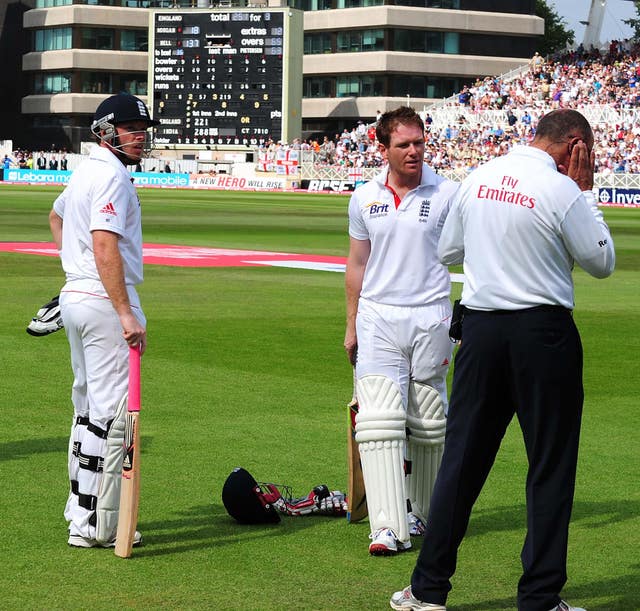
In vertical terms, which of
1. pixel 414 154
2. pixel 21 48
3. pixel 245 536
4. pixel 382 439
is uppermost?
pixel 21 48

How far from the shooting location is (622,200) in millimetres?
56625

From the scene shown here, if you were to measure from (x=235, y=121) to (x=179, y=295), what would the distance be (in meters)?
56.7

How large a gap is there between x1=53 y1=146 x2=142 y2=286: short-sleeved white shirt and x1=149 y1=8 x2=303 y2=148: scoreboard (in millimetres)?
69140

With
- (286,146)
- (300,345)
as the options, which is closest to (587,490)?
(300,345)

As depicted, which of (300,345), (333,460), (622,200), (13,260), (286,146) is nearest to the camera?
(333,460)

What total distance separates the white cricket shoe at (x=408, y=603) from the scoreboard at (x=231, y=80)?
231ft

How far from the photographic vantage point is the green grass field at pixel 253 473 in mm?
6195

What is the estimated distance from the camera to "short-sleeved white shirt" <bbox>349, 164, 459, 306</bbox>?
22.9ft

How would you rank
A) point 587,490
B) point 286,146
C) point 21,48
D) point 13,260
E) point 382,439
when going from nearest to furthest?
point 382,439
point 587,490
point 13,260
point 286,146
point 21,48

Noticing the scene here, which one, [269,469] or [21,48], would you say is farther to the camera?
[21,48]

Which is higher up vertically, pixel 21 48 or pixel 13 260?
pixel 21 48

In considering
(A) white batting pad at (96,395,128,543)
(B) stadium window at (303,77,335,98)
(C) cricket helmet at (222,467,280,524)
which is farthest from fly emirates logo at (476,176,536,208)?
(B) stadium window at (303,77,335,98)

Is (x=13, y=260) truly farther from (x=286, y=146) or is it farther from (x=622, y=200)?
(x=286, y=146)

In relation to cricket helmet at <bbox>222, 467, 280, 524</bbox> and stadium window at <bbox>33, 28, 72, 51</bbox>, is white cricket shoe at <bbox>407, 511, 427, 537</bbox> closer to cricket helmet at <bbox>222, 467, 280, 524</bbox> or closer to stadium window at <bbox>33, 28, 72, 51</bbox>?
cricket helmet at <bbox>222, 467, 280, 524</bbox>
